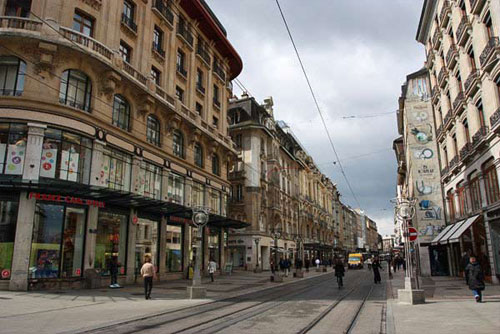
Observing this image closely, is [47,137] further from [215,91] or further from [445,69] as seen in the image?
[445,69]

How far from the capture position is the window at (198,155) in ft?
104

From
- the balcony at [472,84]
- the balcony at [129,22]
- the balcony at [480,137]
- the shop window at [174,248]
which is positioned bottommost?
the shop window at [174,248]

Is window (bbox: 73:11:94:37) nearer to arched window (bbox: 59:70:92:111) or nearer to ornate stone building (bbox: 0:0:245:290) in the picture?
ornate stone building (bbox: 0:0:245:290)

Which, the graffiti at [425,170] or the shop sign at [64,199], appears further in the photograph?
the graffiti at [425,170]

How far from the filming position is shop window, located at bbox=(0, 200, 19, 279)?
16438mm

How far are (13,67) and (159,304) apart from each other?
13749mm

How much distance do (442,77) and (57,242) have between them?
95.1 ft

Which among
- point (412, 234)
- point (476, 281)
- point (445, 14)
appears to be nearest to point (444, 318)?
point (476, 281)

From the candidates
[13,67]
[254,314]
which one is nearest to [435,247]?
[254,314]

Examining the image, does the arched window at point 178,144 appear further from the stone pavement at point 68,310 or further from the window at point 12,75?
the stone pavement at point 68,310

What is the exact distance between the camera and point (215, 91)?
36.8 metres

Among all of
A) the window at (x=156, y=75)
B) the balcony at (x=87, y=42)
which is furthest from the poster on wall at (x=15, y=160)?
the window at (x=156, y=75)

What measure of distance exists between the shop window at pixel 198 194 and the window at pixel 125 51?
11102 mm

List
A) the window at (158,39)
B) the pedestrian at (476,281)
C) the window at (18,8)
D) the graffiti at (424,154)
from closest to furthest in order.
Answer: the pedestrian at (476,281) < the window at (18,8) < the window at (158,39) < the graffiti at (424,154)
